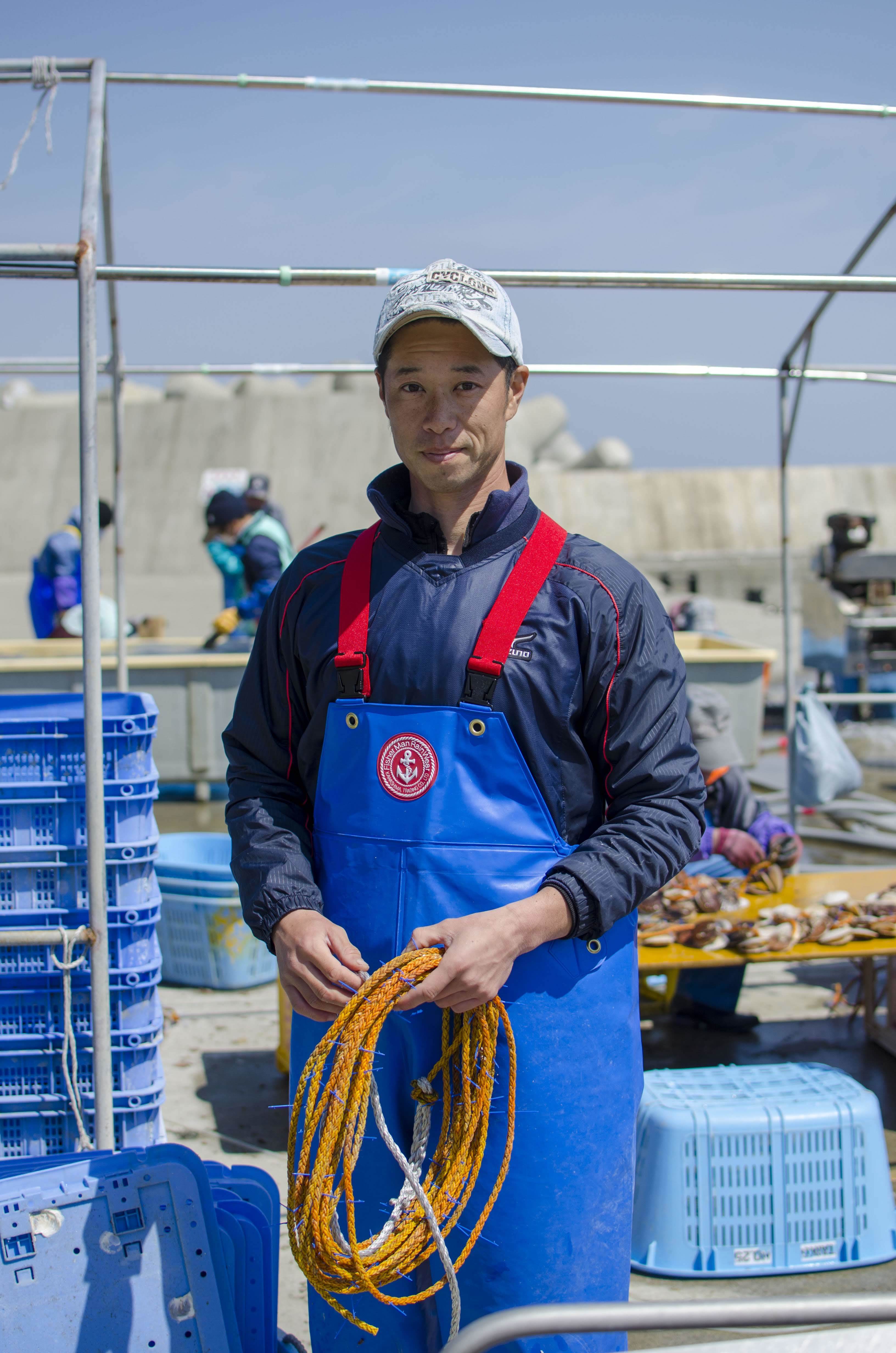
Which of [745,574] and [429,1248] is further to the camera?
[745,574]

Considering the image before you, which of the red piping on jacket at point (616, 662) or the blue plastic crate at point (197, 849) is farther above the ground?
the red piping on jacket at point (616, 662)

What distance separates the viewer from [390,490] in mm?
1771

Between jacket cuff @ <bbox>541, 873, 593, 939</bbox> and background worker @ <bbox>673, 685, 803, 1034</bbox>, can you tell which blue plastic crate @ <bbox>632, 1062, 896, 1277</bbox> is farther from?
jacket cuff @ <bbox>541, 873, 593, 939</bbox>

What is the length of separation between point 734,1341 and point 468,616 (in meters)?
0.93

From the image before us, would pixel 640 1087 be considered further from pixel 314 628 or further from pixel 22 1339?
pixel 22 1339

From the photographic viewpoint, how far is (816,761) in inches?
220

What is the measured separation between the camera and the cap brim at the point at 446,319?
1.57 metres

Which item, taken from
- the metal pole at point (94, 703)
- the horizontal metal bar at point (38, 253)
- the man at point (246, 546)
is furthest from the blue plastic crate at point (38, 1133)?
the man at point (246, 546)

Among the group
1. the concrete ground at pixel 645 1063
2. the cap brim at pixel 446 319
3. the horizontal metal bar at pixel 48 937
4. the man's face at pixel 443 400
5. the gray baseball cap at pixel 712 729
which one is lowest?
the concrete ground at pixel 645 1063

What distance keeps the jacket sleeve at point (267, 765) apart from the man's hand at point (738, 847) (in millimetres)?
2740

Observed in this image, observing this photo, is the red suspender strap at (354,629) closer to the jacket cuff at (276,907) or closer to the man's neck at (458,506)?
the man's neck at (458,506)

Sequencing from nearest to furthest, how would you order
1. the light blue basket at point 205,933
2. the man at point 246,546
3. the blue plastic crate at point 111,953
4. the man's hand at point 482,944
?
the man's hand at point 482,944 < the blue plastic crate at point 111,953 < the light blue basket at point 205,933 < the man at point 246,546

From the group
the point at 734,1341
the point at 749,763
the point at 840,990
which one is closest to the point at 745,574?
the point at 749,763

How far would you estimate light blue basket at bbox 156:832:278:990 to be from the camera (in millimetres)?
4273
